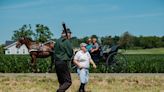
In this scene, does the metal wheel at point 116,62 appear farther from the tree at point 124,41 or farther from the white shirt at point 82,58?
the white shirt at point 82,58

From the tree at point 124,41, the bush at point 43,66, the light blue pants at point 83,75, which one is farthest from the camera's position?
the tree at point 124,41

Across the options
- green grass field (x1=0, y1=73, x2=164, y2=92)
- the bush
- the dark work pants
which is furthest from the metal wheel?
the dark work pants

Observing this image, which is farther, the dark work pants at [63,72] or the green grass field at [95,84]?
the green grass field at [95,84]

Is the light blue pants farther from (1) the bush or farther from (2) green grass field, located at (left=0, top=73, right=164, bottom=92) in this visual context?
(1) the bush

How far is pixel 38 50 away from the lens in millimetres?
21375

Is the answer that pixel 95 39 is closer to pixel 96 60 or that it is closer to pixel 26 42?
pixel 96 60

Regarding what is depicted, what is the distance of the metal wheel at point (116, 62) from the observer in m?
20.4

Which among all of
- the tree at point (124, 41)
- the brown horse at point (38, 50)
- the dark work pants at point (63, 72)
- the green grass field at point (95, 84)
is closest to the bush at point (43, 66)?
the brown horse at point (38, 50)

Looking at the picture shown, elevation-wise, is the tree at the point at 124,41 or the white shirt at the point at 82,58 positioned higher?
the tree at the point at 124,41

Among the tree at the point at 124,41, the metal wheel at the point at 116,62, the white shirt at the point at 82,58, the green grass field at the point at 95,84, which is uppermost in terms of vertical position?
the tree at the point at 124,41

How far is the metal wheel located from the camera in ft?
67.0

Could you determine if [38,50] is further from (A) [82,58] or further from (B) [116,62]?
(A) [82,58]

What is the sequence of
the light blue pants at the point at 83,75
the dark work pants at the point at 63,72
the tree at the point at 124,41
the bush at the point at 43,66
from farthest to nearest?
1. the tree at the point at 124,41
2. the bush at the point at 43,66
3. the light blue pants at the point at 83,75
4. the dark work pants at the point at 63,72

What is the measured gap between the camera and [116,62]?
20.6 m
